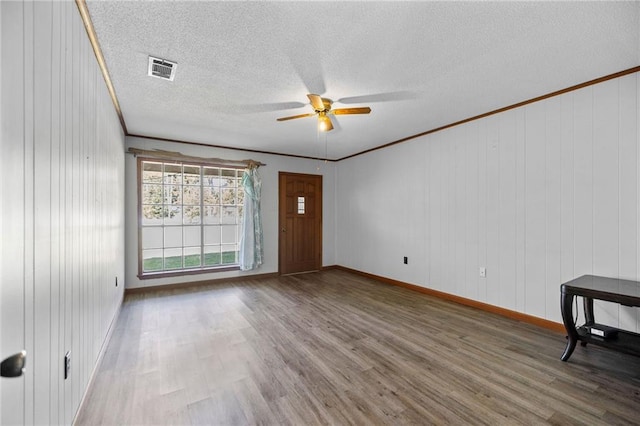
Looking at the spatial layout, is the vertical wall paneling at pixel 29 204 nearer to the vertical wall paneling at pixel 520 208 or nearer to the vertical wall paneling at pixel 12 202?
the vertical wall paneling at pixel 12 202

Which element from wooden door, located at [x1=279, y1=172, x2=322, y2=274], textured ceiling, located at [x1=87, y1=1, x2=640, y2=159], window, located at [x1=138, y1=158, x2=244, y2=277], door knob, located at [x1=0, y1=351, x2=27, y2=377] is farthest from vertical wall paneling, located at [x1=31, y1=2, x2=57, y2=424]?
wooden door, located at [x1=279, y1=172, x2=322, y2=274]

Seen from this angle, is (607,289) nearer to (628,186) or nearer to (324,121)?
(628,186)

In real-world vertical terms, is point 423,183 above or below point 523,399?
above

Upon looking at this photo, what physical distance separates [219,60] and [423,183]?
3420 millimetres

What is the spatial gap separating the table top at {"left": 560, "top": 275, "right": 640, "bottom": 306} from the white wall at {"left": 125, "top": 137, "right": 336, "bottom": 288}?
176 inches

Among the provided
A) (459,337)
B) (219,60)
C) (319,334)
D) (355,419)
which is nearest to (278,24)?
(219,60)

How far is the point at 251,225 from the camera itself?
5.20 metres

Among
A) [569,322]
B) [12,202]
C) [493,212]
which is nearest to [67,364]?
[12,202]

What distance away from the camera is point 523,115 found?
3195 mm

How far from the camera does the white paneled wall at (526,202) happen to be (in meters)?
2.54

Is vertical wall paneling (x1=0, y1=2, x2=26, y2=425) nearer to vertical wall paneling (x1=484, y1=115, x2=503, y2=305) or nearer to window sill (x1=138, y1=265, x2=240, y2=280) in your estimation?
window sill (x1=138, y1=265, x2=240, y2=280)

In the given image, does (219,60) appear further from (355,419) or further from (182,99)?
(355,419)

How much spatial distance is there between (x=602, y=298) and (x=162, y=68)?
13.3 ft

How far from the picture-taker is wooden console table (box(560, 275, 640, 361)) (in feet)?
6.75
